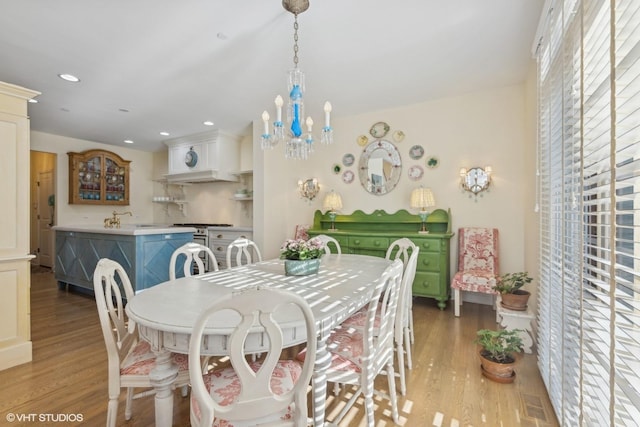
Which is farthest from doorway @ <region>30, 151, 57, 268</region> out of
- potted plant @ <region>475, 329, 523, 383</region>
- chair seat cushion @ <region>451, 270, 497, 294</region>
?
potted plant @ <region>475, 329, 523, 383</region>

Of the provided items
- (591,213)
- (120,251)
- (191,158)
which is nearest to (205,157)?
(191,158)

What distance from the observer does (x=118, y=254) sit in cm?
373

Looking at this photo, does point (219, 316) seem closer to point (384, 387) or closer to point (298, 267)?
point (298, 267)

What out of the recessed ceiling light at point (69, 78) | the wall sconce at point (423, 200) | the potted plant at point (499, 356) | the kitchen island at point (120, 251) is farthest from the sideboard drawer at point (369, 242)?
the recessed ceiling light at point (69, 78)

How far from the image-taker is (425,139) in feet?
13.1

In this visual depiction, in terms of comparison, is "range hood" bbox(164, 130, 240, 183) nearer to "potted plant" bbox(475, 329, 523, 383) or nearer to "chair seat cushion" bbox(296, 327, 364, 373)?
"chair seat cushion" bbox(296, 327, 364, 373)

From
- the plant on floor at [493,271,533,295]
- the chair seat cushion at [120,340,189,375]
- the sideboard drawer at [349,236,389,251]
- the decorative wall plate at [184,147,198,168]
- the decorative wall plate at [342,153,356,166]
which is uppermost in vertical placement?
the decorative wall plate at [184,147,198,168]

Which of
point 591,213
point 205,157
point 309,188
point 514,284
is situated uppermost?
point 205,157

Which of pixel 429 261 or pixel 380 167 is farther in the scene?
pixel 380 167

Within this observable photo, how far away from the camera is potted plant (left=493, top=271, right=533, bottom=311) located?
97.3 inches

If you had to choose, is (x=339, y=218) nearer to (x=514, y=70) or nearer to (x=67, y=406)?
(x=514, y=70)

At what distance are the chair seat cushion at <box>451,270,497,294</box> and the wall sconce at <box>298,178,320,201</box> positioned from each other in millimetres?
2430

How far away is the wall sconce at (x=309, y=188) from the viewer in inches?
186

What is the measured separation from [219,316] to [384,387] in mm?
1377
